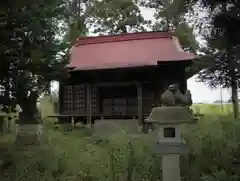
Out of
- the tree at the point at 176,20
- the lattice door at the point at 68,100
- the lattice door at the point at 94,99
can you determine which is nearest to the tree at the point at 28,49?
the tree at the point at 176,20

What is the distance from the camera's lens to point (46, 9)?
8211 millimetres

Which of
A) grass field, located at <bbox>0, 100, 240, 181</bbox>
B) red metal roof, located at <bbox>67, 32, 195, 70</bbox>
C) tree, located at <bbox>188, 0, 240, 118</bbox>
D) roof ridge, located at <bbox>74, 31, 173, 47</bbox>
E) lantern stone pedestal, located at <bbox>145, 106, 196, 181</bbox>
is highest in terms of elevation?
roof ridge, located at <bbox>74, 31, 173, 47</bbox>

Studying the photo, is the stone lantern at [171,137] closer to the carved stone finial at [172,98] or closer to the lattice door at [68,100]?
the carved stone finial at [172,98]

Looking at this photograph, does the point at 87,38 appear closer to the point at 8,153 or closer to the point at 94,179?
the point at 8,153

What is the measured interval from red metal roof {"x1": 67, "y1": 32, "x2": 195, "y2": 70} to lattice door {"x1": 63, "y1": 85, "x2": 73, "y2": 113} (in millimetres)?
1455

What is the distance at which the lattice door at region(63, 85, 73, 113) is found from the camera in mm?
16469

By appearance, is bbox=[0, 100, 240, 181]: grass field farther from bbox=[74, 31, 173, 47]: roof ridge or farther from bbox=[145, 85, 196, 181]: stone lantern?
bbox=[74, 31, 173, 47]: roof ridge

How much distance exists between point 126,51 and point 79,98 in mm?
3236

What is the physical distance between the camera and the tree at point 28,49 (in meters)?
7.54

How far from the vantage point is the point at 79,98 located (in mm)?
16406

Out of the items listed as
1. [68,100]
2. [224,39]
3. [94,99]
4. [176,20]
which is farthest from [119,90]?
[224,39]

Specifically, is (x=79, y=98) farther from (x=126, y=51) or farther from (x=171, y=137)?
(x=171, y=137)

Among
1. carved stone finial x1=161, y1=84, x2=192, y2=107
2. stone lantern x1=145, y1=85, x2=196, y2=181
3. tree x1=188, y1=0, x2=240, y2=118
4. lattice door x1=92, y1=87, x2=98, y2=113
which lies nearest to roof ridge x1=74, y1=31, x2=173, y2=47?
lattice door x1=92, y1=87, x2=98, y2=113

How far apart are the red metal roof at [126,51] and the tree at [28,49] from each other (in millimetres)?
5885
